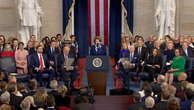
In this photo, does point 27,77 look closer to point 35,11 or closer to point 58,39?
point 58,39

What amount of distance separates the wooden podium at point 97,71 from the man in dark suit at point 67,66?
119 cm

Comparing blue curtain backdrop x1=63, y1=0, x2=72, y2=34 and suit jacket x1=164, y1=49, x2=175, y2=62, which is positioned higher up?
blue curtain backdrop x1=63, y1=0, x2=72, y2=34

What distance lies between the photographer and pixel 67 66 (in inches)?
503

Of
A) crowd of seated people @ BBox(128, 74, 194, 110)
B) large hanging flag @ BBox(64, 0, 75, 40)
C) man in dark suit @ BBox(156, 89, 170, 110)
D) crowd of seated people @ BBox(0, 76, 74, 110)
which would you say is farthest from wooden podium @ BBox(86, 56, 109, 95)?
large hanging flag @ BBox(64, 0, 75, 40)

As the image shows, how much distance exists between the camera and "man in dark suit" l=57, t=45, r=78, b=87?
42.0ft

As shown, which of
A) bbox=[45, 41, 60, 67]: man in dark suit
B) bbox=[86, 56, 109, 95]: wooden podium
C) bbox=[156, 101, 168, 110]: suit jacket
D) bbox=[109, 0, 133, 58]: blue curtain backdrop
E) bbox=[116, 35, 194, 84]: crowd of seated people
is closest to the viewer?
bbox=[156, 101, 168, 110]: suit jacket

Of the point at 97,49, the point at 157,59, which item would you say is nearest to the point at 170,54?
the point at 157,59

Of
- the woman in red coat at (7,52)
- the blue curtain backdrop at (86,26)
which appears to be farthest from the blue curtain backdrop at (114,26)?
the woman in red coat at (7,52)

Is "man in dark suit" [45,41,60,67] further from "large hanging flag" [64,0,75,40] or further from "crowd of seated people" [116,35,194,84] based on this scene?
"large hanging flag" [64,0,75,40]

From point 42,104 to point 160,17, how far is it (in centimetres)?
993

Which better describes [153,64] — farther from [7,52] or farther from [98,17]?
[98,17]

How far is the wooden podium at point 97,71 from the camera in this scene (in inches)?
455

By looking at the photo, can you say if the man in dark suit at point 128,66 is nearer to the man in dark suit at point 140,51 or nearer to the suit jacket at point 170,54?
the man in dark suit at point 140,51

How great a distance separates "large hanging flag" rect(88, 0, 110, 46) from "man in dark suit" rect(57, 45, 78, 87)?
15.1 feet
